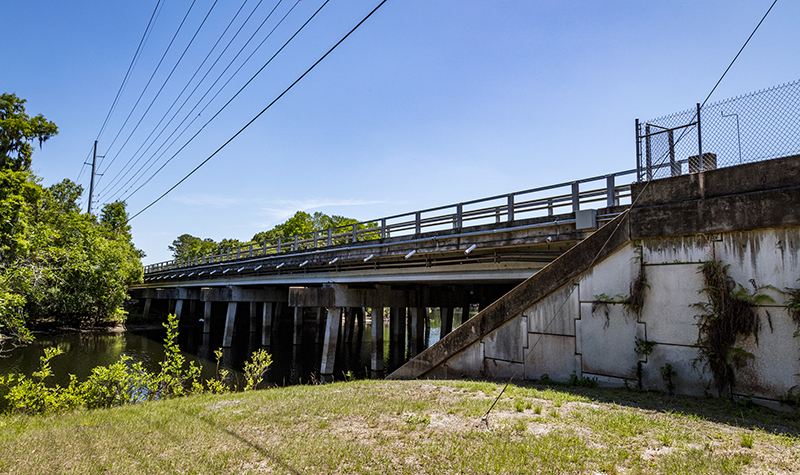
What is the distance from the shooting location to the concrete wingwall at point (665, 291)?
650 cm

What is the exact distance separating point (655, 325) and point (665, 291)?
0.61m

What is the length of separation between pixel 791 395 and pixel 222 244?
3803 inches

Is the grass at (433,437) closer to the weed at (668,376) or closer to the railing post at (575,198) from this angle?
the weed at (668,376)

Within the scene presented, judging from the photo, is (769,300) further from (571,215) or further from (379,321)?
(379,321)

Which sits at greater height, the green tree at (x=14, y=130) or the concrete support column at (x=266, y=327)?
the green tree at (x=14, y=130)

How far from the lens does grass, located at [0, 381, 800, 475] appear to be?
4559 mm

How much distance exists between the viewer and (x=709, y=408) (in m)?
6.24

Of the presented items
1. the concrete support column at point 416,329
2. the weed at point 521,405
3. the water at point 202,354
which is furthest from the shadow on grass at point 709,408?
the concrete support column at point 416,329

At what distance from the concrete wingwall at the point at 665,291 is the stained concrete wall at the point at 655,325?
0.02 m

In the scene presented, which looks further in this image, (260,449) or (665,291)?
(665,291)

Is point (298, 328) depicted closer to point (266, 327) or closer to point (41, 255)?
point (266, 327)

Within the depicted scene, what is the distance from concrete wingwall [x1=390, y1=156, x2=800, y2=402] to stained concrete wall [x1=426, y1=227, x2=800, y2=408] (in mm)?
16

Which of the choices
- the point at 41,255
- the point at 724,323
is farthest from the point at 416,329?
the point at 724,323

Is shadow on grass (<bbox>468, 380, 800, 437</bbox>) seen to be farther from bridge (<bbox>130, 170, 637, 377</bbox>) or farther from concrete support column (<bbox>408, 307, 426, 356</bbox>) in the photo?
concrete support column (<bbox>408, 307, 426, 356</bbox>)
